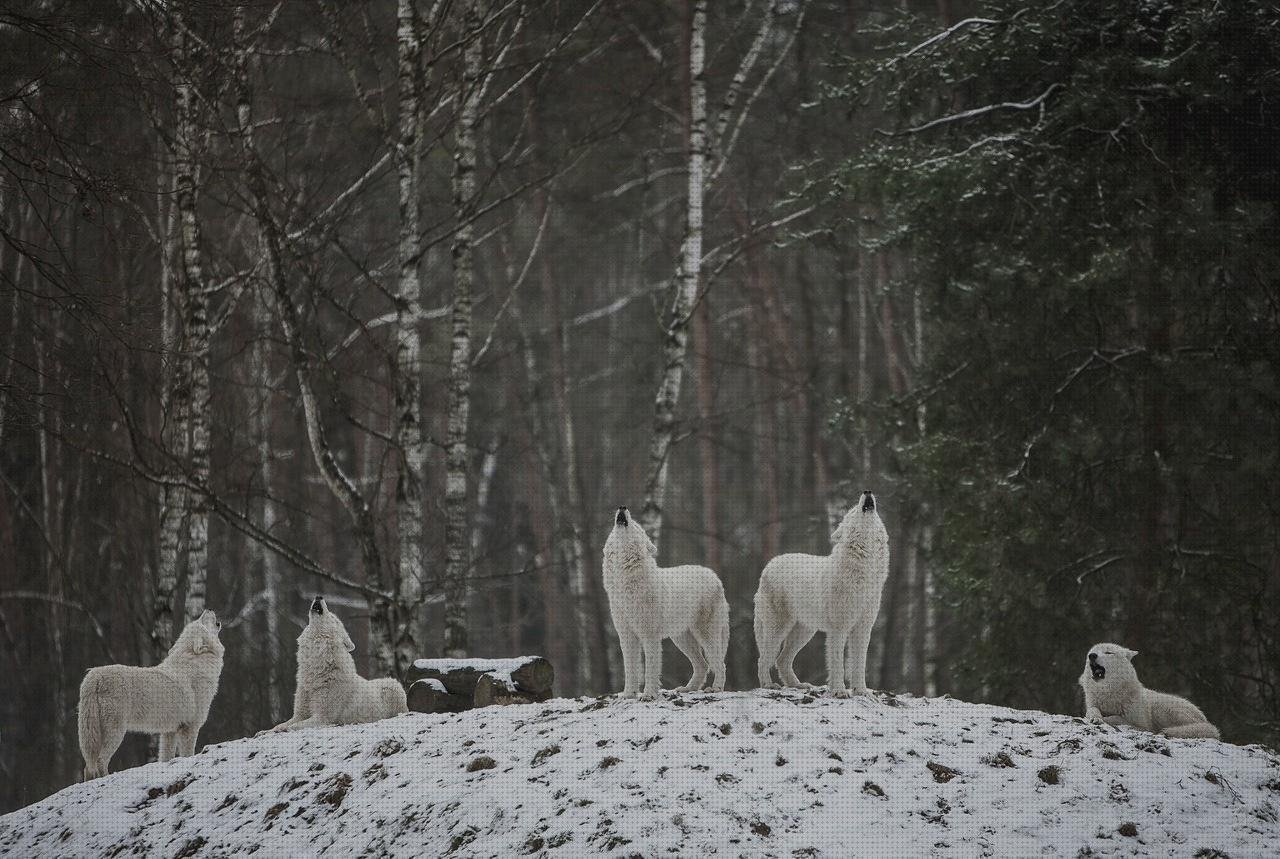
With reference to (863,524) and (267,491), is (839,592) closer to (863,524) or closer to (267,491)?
(863,524)

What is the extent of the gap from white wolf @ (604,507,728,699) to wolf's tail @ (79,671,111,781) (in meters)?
4.03

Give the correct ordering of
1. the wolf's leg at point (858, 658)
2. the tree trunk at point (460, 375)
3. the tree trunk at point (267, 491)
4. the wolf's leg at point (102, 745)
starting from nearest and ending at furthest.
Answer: the wolf's leg at point (858, 658), the wolf's leg at point (102, 745), the tree trunk at point (460, 375), the tree trunk at point (267, 491)

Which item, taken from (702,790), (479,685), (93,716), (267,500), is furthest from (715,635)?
(267,500)

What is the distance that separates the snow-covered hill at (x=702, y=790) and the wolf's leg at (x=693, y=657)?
59 cm

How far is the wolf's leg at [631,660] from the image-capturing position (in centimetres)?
826

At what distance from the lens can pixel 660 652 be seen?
819 centimetres

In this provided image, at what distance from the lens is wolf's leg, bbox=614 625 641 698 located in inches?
325

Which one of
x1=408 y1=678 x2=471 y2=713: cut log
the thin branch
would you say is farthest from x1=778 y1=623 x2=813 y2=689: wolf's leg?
the thin branch

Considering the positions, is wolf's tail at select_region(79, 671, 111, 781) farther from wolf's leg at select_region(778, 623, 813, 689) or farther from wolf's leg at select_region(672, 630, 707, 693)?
wolf's leg at select_region(778, 623, 813, 689)

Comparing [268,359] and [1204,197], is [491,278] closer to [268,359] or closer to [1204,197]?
[268,359]

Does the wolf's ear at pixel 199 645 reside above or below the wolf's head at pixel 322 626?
below

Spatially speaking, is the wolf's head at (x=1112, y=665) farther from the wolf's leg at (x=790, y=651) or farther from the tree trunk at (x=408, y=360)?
the tree trunk at (x=408, y=360)

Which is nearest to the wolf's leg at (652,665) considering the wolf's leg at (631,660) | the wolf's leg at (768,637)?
the wolf's leg at (631,660)

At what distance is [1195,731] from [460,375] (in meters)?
8.18
